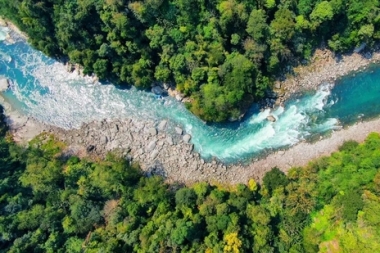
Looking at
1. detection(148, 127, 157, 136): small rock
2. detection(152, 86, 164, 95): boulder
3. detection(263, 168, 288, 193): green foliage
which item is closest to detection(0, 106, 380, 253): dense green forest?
detection(263, 168, 288, 193): green foliage

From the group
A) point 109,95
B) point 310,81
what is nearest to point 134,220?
point 109,95

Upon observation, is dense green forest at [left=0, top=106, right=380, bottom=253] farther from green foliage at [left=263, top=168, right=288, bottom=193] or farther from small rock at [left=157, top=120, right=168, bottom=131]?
small rock at [left=157, top=120, right=168, bottom=131]

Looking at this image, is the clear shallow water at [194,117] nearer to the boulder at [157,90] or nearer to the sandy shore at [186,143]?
the boulder at [157,90]

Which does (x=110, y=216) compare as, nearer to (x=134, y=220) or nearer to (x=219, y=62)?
(x=134, y=220)

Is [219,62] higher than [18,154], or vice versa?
[219,62]

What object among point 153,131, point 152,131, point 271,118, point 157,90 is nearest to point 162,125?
point 153,131

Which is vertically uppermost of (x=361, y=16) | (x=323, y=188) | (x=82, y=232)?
(x=361, y=16)
